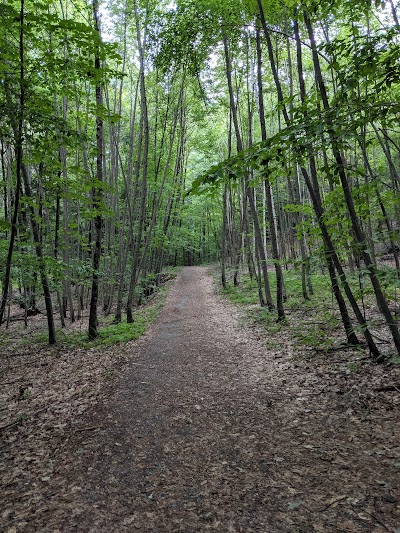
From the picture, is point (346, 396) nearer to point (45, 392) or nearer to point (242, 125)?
point (45, 392)

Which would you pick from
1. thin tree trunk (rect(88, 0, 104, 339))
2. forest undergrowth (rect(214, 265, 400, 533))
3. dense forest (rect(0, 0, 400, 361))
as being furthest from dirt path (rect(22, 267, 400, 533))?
thin tree trunk (rect(88, 0, 104, 339))

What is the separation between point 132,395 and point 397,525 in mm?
4036

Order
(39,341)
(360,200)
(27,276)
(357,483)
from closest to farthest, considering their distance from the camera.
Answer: (357,483), (360,200), (27,276), (39,341)

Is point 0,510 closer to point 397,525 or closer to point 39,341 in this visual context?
point 397,525

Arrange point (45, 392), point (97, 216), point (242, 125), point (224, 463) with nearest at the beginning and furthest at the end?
point (224, 463) → point (45, 392) → point (97, 216) → point (242, 125)

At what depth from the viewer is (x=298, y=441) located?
3883 millimetres

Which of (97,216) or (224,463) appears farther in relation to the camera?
(97,216)

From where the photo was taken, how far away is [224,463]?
358 cm

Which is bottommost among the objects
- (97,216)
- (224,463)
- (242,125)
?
(224,463)

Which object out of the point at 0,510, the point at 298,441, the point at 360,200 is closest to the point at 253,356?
the point at 298,441

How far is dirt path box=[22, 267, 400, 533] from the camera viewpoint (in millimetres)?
2795

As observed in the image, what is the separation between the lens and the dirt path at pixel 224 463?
9.17ft

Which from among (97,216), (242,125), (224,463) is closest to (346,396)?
(224,463)

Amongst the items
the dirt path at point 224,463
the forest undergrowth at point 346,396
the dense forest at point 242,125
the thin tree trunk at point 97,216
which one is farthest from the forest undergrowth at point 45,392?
the forest undergrowth at point 346,396
